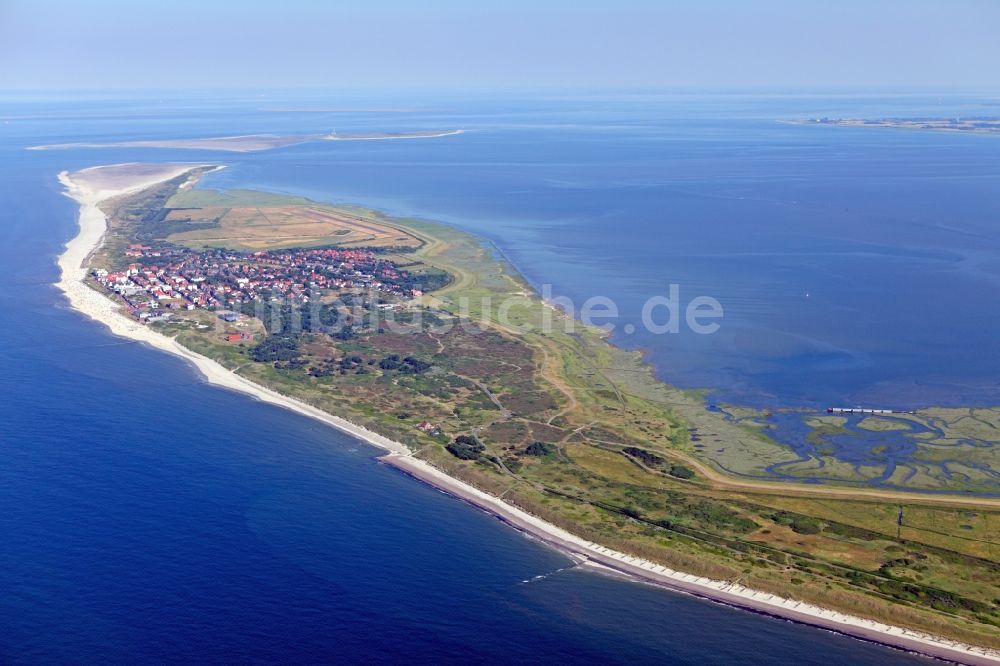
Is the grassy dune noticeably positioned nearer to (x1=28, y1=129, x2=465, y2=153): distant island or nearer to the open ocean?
the open ocean

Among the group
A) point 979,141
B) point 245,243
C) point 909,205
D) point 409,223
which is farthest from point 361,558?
point 979,141

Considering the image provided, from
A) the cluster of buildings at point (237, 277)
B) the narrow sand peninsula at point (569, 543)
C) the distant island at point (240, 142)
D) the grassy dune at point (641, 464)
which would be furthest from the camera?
the distant island at point (240, 142)

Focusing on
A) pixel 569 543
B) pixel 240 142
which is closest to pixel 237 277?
pixel 569 543

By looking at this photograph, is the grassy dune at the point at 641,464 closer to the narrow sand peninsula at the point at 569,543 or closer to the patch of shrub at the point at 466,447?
the patch of shrub at the point at 466,447

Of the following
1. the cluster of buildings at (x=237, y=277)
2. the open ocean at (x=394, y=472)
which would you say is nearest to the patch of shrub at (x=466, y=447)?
the open ocean at (x=394, y=472)

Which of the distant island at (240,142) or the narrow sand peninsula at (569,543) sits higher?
the distant island at (240,142)

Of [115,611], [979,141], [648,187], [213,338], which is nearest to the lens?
[115,611]

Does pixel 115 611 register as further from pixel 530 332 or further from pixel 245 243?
pixel 245 243
